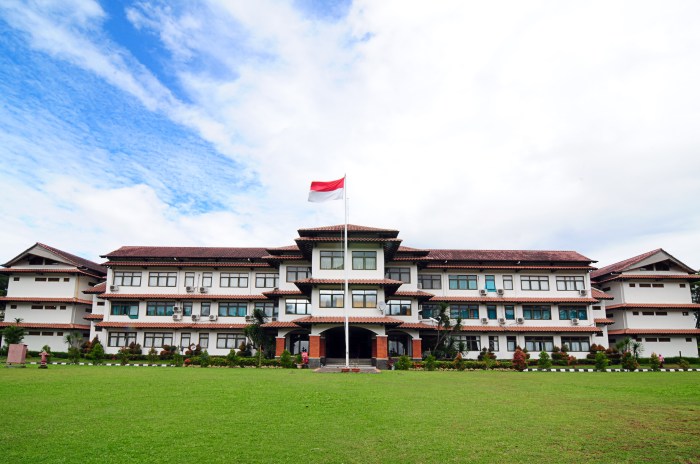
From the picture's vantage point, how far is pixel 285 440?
26.5ft

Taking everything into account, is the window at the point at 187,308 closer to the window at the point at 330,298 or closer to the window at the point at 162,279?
the window at the point at 162,279

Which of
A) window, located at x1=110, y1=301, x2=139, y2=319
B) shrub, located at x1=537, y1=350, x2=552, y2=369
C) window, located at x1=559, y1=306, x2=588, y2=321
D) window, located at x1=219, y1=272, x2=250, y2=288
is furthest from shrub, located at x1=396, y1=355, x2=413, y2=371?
window, located at x1=110, y1=301, x2=139, y2=319

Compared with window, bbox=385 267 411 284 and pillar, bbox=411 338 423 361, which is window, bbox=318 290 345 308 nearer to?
window, bbox=385 267 411 284

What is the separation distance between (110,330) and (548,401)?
33651 millimetres

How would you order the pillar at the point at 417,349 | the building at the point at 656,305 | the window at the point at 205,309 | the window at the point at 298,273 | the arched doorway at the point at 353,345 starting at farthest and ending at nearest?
the building at the point at 656,305, the window at the point at 205,309, the window at the point at 298,273, the arched doorway at the point at 353,345, the pillar at the point at 417,349

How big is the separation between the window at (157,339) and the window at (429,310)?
1881cm

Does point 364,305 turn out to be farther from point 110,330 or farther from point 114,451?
point 114,451

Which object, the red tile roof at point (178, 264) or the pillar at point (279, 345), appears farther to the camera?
the red tile roof at point (178, 264)

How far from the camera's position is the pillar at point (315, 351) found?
2889cm

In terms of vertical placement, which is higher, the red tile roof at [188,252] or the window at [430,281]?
the red tile roof at [188,252]

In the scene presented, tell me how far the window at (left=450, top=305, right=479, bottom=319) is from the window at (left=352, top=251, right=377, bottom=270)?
9.21 meters

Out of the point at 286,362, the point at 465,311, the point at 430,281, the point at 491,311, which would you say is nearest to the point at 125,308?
the point at 286,362

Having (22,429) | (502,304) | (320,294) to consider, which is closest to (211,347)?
(320,294)

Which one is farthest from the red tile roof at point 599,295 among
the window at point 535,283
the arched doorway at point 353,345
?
the arched doorway at point 353,345
